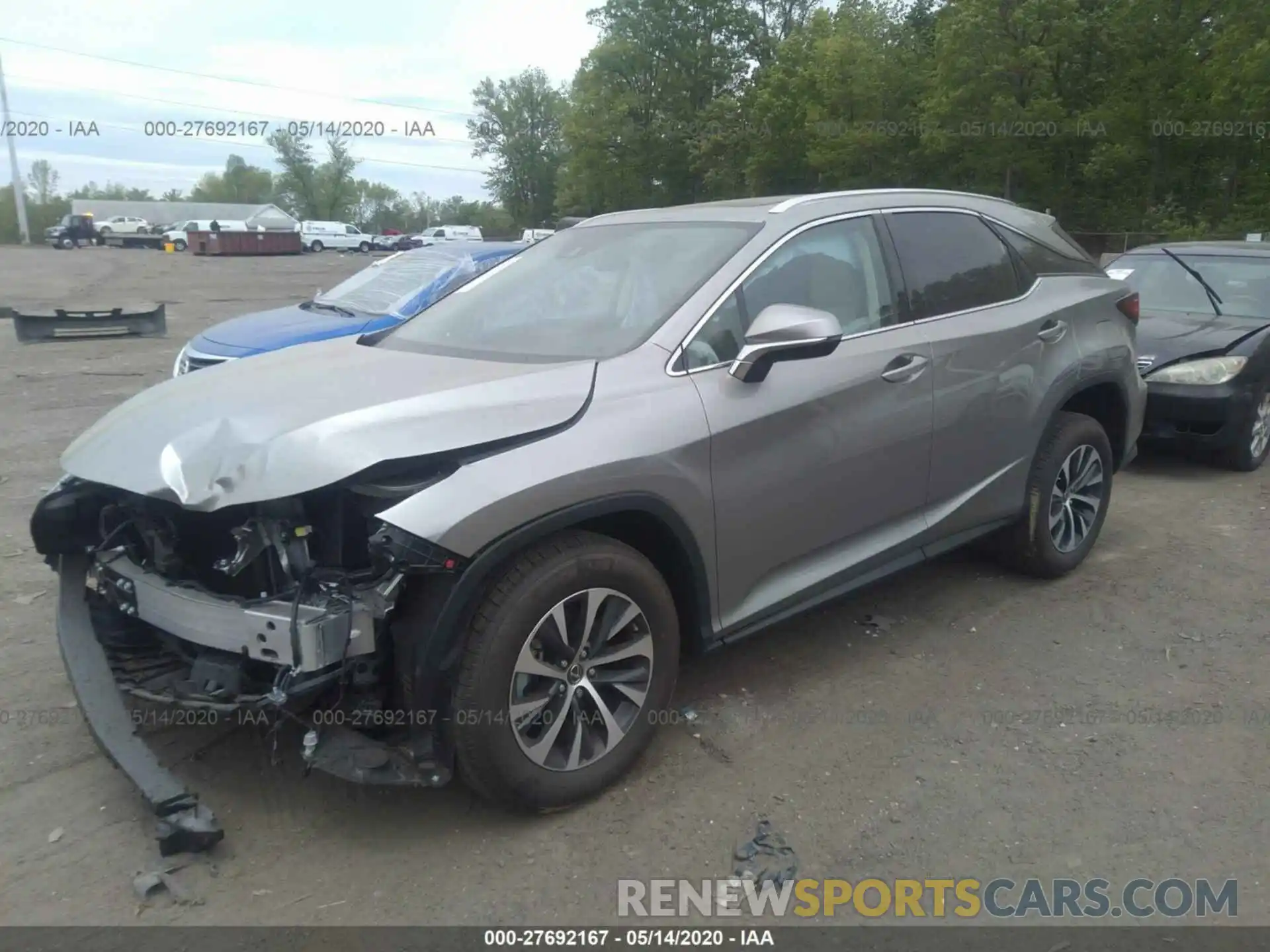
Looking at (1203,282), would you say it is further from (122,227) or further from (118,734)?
(122,227)

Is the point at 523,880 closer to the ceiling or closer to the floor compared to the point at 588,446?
closer to the floor

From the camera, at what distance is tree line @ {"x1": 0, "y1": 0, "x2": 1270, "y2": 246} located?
2478cm

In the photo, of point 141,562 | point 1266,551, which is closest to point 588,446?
point 141,562

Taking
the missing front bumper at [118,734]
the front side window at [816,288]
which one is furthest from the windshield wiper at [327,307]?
the front side window at [816,288]

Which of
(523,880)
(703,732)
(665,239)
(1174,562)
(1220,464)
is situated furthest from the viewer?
(1220,464)

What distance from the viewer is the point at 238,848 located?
2.91 meters

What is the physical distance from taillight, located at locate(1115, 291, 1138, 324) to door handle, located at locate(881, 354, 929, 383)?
1755 mm

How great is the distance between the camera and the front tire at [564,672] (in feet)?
9.08

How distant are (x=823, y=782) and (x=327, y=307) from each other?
21.1 ft

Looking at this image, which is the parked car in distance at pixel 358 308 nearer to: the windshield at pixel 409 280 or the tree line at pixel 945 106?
the windshield at pixel 409 280

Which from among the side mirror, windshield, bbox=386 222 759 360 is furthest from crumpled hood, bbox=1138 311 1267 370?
the side mirror

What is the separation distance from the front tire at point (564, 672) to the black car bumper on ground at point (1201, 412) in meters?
5.08

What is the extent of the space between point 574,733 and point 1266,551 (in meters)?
4.40

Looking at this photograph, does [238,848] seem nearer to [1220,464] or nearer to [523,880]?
[523,880]
